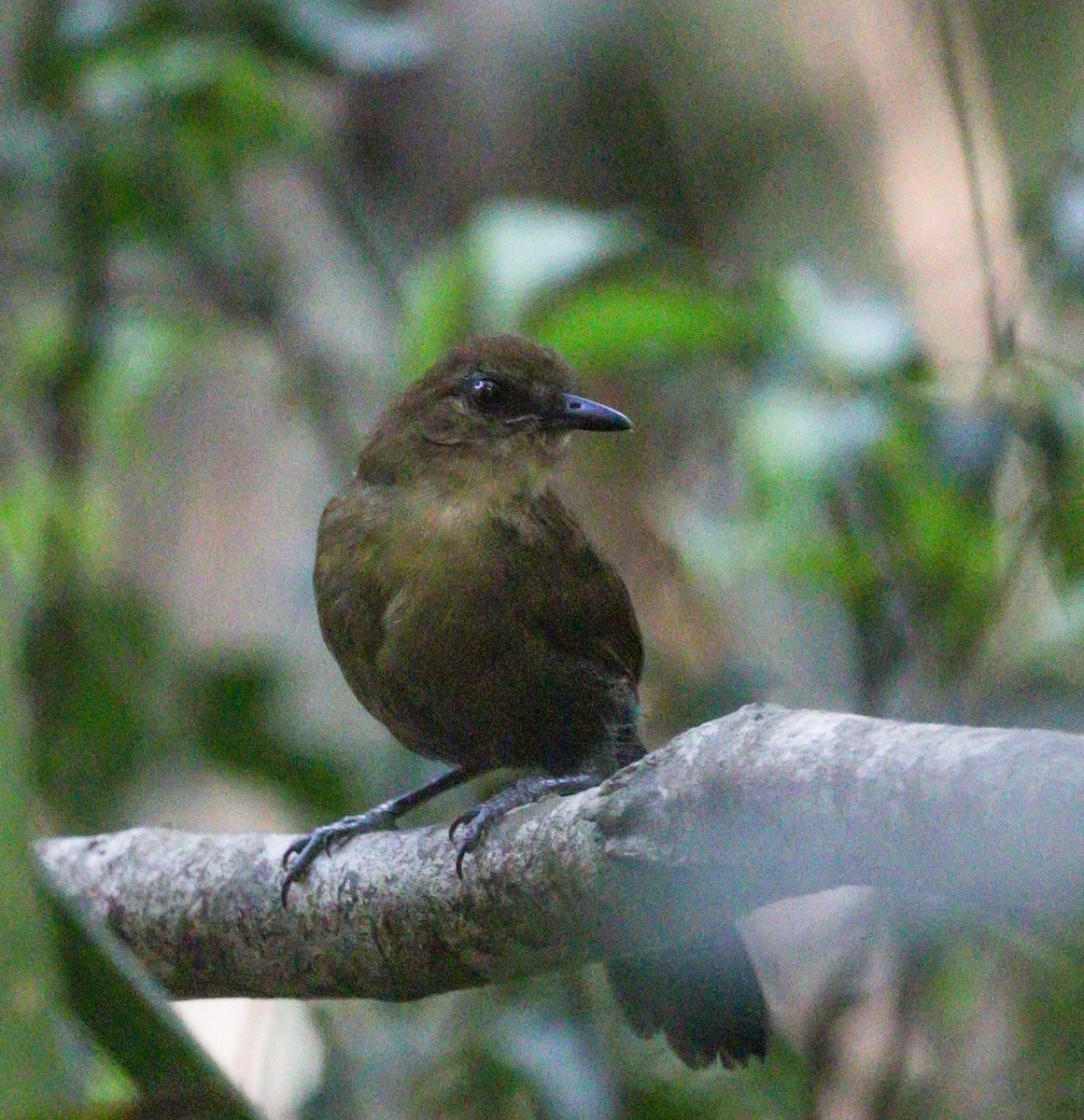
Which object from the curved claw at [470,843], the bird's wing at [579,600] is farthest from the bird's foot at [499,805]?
the bird's wing at [579,600]

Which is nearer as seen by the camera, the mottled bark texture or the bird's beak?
the mottled bark texture

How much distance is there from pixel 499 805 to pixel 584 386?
4.99ft

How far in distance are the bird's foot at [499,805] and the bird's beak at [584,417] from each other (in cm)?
67

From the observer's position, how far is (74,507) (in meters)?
4.43

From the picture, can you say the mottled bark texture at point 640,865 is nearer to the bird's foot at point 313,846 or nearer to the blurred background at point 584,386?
the bird's foot at point 313,846

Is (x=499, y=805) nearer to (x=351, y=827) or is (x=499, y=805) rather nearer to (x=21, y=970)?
(x=351, y=827)

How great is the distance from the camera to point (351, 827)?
2.72 metres

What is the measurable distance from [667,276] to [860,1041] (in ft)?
6.69

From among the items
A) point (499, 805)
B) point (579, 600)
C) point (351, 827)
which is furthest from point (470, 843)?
point (579, 600)

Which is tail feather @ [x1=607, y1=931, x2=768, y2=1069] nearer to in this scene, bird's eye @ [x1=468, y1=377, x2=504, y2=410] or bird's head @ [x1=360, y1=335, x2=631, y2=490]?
bird's head @ [x1=360, y1=335, x2=631, y2=490]

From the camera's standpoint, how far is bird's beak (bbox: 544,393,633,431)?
10.1ft

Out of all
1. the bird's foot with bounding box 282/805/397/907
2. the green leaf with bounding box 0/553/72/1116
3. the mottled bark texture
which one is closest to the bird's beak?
the bird's foot with bounding box 282/805/397/907

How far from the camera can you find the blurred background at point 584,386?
323 centimetres

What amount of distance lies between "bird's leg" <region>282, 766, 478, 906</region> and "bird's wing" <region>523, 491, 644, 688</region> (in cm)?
37
